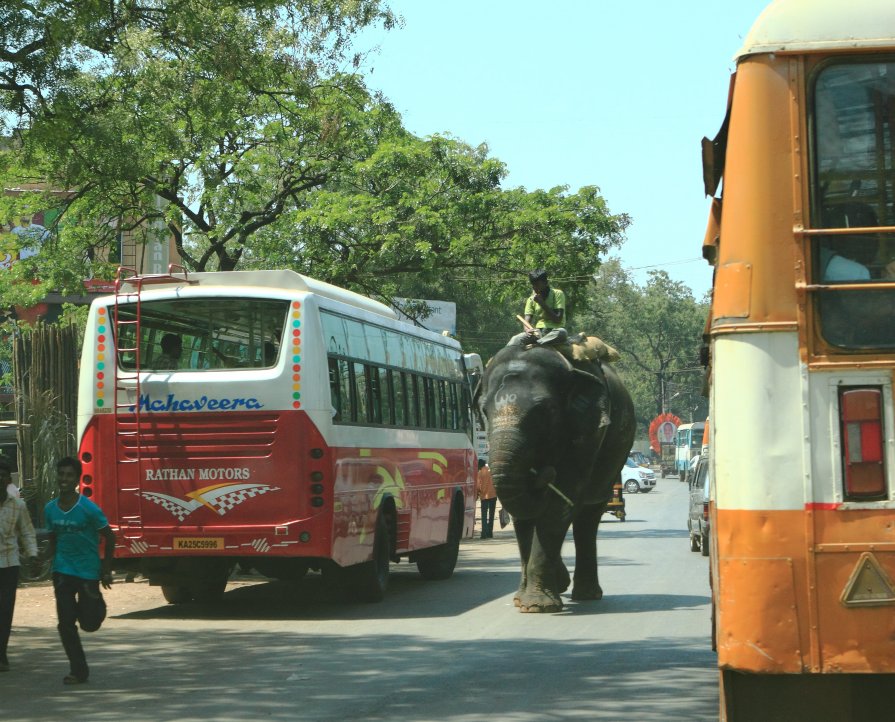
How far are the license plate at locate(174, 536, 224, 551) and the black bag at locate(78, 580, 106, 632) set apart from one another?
380 centimetres

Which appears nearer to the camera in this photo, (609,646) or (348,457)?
(609,646)

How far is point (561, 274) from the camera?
2959 centimetres

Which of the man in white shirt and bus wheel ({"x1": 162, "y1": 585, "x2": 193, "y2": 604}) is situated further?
bus wheel ({"x1": 162, "y1": 585, "x2": 193, "y2": 604})

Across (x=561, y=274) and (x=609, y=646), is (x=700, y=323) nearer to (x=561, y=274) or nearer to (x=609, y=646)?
(x=561, y=274)

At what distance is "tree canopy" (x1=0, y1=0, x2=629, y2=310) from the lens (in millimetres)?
17672

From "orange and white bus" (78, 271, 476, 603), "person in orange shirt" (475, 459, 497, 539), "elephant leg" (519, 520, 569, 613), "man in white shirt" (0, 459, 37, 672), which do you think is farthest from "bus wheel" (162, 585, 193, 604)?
"person in orange shirt" (475, 459, 497, 539)

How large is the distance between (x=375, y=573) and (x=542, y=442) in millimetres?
3139

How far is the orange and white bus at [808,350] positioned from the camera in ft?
18.4

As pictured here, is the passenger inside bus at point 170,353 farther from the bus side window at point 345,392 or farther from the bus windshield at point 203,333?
the bus side window at point 345,392

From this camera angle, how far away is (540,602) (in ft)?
49.6

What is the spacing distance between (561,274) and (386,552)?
13.1m

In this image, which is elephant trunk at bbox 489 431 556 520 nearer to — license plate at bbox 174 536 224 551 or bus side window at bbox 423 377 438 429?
license plate at bbox 174 536 224 551

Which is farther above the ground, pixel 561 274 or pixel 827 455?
pixel 561 274

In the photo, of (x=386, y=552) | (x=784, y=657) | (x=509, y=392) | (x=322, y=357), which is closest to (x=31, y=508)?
(x=386, y=552)
